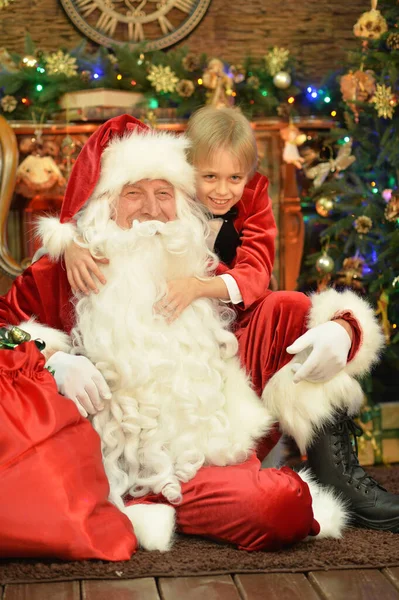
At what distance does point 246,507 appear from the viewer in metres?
2.26

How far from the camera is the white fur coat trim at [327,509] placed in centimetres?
240

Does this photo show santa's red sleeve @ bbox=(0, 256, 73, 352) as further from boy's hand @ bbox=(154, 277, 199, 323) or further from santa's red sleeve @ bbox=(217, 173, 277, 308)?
santa's red sleeve @ bbox=(217, 173, 277, 308)

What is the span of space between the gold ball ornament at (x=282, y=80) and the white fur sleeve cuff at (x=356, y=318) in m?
1.97

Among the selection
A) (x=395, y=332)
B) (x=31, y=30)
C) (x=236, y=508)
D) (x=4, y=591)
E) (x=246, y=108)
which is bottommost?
(x=4, y=591)

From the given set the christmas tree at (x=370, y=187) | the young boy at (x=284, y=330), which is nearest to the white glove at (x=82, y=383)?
the young boy at (x=284, y=330)

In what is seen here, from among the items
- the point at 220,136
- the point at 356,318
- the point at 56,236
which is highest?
the point at 220,136

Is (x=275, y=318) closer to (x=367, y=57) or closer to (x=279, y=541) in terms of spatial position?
(x=279, y=541)

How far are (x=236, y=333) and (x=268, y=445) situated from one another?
0.34 m

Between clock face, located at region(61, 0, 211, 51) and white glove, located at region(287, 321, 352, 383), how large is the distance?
8.23 feet

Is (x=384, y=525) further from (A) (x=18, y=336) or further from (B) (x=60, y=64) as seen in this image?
(B) (x=60, y=64)

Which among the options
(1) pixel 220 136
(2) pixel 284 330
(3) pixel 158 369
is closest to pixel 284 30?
(1) pixel 220 136

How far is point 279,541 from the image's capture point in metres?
2.26

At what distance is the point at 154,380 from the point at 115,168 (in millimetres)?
Result: 605

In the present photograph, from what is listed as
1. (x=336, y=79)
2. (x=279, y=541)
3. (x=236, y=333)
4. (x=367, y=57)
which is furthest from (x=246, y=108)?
(x=279, y=541)
